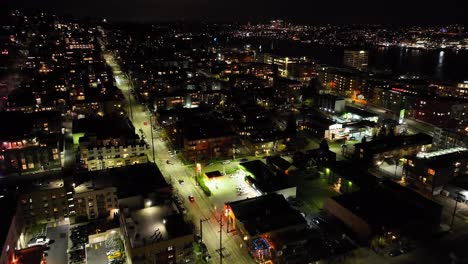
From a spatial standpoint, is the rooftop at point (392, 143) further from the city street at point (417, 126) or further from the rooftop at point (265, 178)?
the rooftop at point (265, 178)

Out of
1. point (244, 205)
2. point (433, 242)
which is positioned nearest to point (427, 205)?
point (433, 242)

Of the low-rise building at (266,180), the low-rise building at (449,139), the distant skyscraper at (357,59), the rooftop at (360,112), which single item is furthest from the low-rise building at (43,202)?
the distant skyscraper at (357,59)

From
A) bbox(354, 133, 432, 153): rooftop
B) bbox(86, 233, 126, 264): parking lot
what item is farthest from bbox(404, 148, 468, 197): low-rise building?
bbox(86, 233, 126, 264): parking lot

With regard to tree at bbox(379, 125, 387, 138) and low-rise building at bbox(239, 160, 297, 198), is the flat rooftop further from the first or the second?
tree at bbox(379, 125, 387, 138)

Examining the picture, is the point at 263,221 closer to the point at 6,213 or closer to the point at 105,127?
the point at 6,213

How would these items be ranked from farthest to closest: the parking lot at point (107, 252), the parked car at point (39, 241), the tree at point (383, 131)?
1. the tree at point (383, 131)
2. the parked car at point (39, 241)
3. the parking lot at point (107, 252)

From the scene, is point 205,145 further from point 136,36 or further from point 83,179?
point 136,36
